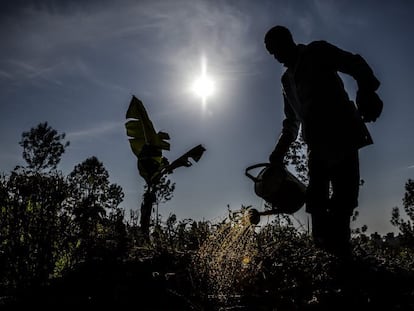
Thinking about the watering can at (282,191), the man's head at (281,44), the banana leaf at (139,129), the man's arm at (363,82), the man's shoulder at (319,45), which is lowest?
the watering can at (282,191)

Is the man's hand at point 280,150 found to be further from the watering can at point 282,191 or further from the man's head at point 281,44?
the man's head at point 281,44

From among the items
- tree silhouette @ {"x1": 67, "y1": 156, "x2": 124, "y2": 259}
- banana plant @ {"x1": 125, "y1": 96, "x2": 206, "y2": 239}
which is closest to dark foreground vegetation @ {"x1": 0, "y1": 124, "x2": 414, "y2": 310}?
tree silhouette @ {"x1": 67, "y1": 156, "x2": 124, "y2": 259}

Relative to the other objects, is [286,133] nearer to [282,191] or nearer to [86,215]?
[282,191]

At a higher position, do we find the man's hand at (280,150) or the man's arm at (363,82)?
the man's arm at (363,82)

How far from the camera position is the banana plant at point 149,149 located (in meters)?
6.28

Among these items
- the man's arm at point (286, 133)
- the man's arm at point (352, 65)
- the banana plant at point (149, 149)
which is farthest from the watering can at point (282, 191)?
the banana plant at point (149, 149)

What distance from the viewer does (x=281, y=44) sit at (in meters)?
3.24

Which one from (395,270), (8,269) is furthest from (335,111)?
(8,269)

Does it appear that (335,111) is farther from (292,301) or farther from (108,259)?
(108,259)

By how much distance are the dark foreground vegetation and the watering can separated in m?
0.39

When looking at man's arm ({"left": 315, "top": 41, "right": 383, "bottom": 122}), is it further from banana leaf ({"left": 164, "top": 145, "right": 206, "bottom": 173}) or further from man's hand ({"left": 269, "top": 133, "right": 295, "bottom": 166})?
banana leaf ({"left": 164, "top": 145, "right": 206, "bottom": 173})

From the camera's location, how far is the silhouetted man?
2875 mm

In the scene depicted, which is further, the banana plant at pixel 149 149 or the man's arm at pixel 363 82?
the banana plant at pixel 149 149

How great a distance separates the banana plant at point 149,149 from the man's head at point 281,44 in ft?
11.6
